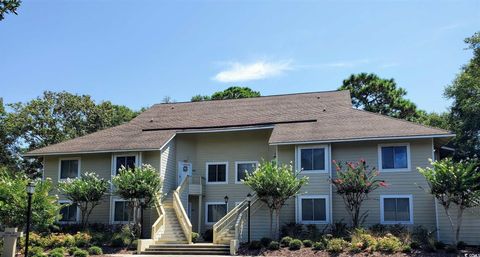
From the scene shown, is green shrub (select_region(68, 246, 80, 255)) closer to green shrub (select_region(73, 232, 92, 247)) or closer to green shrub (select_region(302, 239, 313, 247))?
green shrub (select_region(73, 232, 92, 247))

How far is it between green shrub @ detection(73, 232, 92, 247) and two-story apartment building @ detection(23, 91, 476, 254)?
9.85ft

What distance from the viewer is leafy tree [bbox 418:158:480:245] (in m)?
20.6

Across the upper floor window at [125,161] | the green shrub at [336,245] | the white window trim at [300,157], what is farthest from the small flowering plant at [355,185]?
the upper floor window at [125,161]

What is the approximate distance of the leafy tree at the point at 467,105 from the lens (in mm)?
31066

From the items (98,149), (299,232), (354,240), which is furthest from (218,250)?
(98,149)

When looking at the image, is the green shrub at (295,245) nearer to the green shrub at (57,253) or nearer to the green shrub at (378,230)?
the green shrub at (378,230)

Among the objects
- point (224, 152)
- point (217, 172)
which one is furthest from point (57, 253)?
point (224, 152)

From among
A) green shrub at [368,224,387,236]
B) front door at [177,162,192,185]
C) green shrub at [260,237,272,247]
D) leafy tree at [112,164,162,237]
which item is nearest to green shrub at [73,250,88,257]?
leafy tree at [112,164,162,237]

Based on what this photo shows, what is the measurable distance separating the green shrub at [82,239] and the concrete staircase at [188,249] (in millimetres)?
3162

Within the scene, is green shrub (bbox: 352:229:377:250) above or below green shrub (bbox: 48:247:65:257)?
above

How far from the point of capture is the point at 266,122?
94.0ft

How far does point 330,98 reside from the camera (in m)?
31.2

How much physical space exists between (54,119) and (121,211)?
1686cm

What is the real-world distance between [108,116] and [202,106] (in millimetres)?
13163
